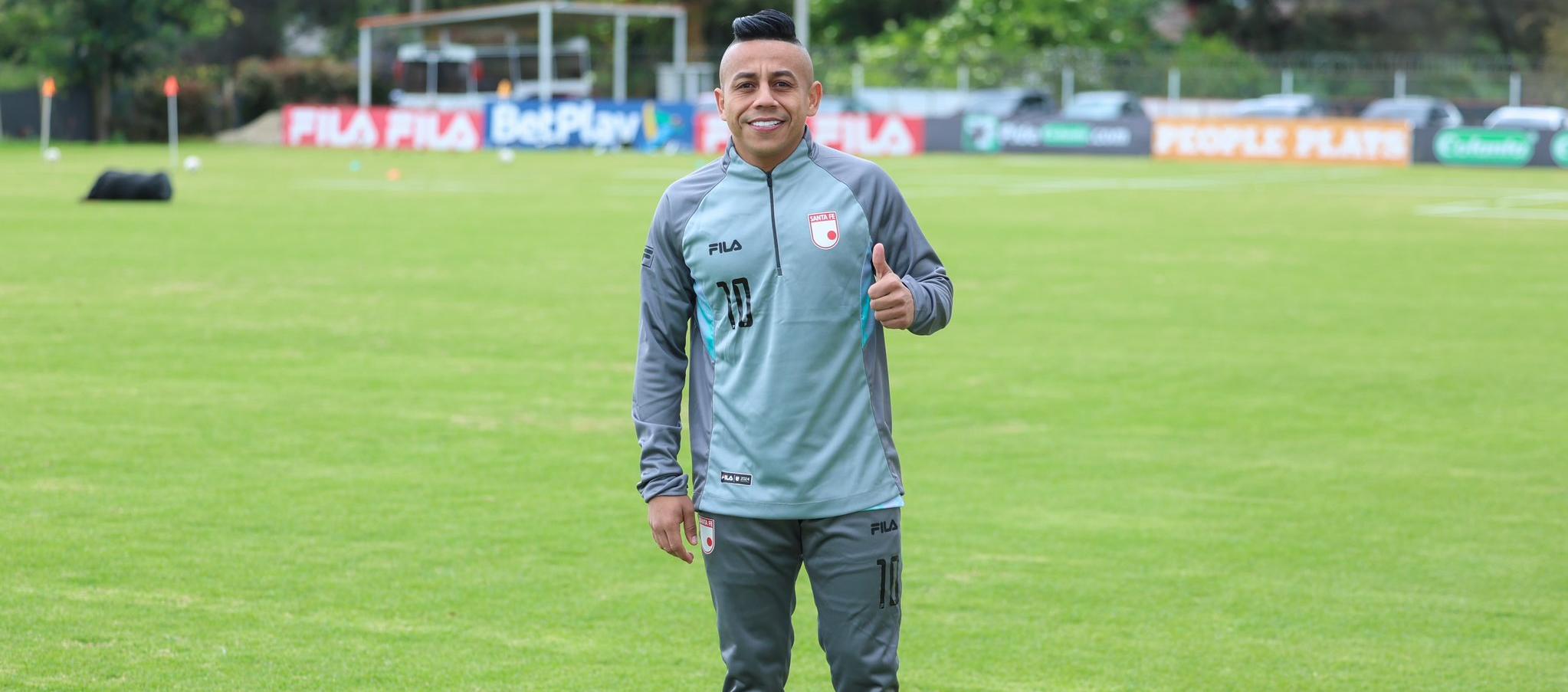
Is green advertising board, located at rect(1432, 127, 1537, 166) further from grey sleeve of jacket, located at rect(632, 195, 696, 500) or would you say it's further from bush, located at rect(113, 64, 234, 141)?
bush, located at rect(113, 64, 234, 141)

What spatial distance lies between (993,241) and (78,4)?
1758 inches

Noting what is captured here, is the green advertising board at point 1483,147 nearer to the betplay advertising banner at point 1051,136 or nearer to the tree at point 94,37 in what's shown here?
the betplay advertising banner at point 1051,136

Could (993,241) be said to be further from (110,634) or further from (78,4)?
(78,4)

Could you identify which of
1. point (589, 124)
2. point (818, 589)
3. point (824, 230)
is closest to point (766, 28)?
point (824, 230)

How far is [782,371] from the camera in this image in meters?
3.95

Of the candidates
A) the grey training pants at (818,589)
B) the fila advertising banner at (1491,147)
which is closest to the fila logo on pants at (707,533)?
the grey training pants at (818,589)

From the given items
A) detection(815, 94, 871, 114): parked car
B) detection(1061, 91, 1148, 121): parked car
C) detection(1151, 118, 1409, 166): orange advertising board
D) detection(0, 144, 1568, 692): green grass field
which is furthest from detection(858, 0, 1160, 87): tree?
detection(0, 144, 1568, 692): green grass field

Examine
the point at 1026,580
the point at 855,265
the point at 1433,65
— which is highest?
the point at 1433,65

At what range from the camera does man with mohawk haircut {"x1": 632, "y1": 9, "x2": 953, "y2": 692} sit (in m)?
3.95

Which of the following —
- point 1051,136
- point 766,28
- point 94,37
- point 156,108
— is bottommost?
point 766,28

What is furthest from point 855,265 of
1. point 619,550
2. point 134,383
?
point 134,383

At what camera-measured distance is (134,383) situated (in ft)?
35.7

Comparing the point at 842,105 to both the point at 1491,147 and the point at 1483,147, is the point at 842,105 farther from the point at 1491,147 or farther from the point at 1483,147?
the point at 1491,147

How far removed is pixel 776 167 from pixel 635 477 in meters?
4.79
